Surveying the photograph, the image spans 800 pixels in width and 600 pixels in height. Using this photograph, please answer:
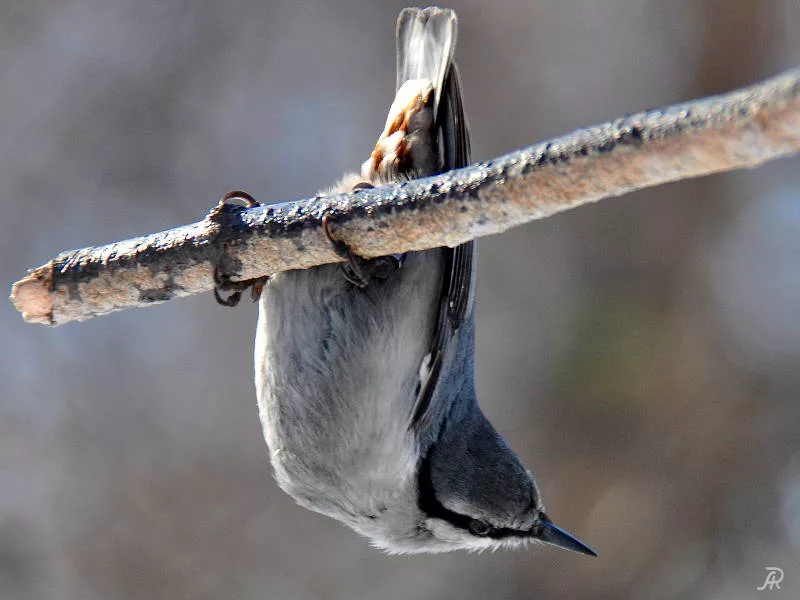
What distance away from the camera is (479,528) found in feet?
8.55

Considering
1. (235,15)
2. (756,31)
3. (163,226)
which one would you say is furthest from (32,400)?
(756,31)

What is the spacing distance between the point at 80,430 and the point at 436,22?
8.96 ft

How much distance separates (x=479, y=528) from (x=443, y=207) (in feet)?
3.95

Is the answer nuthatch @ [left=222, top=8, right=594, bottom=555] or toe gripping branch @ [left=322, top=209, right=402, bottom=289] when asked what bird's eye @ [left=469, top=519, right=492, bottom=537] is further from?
toe gripping branch @ [left=322, top=209, right=402, bottom=289]

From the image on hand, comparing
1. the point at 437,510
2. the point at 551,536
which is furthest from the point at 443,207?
the point at 551,536

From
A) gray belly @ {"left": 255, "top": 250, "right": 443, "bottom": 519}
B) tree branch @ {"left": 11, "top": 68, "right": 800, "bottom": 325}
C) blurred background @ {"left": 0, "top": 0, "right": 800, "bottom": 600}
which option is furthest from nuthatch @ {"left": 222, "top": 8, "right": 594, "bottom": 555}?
blurred background @ {"left": 0, "top": 0, "right": 800, "bottom": 600}

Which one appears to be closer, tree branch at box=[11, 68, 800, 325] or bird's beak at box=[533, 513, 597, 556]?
tree branch at box=[11, 68, 800, 325]

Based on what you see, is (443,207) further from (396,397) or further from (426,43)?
(426,43)

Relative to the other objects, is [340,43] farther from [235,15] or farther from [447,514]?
[447,514]

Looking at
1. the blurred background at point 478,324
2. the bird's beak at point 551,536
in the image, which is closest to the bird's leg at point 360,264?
the bird's beak at point 551,536

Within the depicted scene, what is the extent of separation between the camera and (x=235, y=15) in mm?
4875

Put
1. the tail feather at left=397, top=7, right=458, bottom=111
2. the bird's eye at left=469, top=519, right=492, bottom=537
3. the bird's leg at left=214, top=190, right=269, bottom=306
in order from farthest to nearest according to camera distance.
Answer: the tail feather at left=397, top=7, right=458, bottom=111, the bird's eye at left=469, top=519, right=492, bottom=537, the bird's leg at left=214, top=190, right=269, bottom=306

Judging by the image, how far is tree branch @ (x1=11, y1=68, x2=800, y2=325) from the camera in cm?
133

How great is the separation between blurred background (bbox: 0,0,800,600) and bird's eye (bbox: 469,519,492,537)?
2.24 meters
